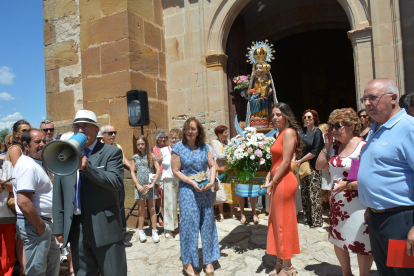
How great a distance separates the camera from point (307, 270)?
144 inches

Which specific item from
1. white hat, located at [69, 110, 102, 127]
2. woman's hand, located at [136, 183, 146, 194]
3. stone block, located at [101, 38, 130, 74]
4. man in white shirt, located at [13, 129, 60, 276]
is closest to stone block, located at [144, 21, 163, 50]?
stone block, located at [101, 38, 130, 74]

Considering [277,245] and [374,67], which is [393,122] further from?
[374,67]

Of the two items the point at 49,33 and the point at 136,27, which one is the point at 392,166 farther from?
the point at 49,33

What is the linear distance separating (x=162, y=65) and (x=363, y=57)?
4.48 meters

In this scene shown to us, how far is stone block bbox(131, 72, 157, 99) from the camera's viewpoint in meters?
6.89

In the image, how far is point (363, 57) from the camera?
586 cm

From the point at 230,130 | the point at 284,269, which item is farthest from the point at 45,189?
the point at 230,130

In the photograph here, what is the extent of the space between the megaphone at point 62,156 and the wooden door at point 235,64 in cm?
540

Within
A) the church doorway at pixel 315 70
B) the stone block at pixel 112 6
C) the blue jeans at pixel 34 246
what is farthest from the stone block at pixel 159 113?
the church doorway at pixel 315 70

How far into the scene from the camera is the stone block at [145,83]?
689 centimetres

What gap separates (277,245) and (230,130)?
4196 millimetres

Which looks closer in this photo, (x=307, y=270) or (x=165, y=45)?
(x=307, y=270)

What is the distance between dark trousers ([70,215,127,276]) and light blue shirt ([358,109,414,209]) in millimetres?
2091

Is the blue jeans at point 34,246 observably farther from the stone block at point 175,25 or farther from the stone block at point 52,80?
the stone block at point 52,80
